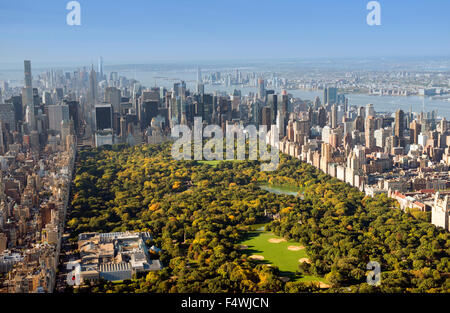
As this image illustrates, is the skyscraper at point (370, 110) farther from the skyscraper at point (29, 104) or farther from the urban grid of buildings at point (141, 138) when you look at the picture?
the skyscraper at point (29, 104)

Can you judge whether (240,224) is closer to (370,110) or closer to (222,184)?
(222,184)

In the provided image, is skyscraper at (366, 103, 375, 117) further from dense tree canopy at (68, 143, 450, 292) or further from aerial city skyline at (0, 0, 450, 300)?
dense tree canopy at (68, 143, 450, 292)

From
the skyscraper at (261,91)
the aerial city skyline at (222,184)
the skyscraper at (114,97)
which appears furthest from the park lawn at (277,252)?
the skyscraper at (261,91)

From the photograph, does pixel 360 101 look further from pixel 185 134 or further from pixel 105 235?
pixel 105 235

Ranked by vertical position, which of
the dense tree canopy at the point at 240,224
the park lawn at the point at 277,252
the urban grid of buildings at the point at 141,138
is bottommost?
the park lawn at the point at 277,252

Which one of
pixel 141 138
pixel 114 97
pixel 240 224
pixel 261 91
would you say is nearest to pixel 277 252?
pixel 240 224

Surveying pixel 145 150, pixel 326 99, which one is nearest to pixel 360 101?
pixel 326 99
